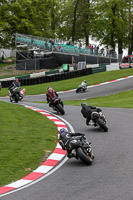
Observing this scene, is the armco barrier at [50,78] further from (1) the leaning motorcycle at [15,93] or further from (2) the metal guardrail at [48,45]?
(1) the leaning motorcycle at [15,93]

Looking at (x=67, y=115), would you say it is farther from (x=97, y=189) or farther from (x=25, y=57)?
(x=25, y=57)

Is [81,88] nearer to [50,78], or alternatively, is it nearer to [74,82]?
[74,82]

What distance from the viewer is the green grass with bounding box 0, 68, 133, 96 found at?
114 feet

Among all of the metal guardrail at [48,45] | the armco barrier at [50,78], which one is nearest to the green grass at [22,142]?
the armco barrier at [50,78]

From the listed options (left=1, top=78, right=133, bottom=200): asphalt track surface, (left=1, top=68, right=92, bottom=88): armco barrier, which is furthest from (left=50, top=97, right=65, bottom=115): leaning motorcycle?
(left=1, top=68, right=92, bottom=88): armco barrier

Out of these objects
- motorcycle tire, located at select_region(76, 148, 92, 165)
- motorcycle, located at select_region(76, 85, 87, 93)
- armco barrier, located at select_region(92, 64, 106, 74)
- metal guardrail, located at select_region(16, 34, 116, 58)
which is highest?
metal guardrail, located at select_region(16, 34, 116, 58)

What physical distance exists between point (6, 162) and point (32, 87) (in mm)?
27639

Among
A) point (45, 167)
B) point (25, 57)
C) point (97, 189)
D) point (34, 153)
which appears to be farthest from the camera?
point (25, 57)

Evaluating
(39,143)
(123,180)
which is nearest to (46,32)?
(39,143)

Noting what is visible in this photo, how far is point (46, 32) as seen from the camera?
5806cm

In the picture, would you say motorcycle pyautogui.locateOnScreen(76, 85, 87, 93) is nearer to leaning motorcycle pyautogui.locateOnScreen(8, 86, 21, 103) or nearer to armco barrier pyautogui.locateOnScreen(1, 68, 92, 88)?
armco barrier pyautogui.locateOnScreen(1, 68, 92, 88)

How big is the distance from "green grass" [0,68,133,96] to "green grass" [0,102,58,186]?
17.3 m

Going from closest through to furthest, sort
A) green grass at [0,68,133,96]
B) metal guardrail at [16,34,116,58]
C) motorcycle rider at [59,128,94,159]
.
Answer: motorcycle rider at [59,128,94,159], green grass at [0,68,133,96], metal guardrail at [16,34,116,58]

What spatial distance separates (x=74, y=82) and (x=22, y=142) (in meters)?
25.6
